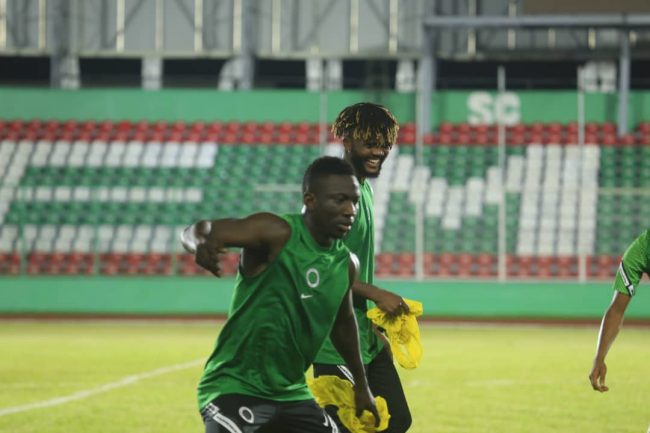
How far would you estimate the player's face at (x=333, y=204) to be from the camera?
490 cm

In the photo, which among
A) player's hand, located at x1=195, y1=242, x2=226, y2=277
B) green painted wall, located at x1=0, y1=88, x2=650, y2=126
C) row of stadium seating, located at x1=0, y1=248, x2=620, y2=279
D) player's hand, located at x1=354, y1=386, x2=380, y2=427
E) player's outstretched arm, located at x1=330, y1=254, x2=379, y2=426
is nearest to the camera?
player's hand, located at x1=195, y1=242, x2=226, y2=277

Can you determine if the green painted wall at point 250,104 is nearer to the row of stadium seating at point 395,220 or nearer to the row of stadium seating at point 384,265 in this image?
the row of stadium seating at point 395,220

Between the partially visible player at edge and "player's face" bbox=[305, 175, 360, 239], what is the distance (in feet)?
3.25

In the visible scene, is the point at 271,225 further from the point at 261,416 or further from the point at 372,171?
the point at 372,171

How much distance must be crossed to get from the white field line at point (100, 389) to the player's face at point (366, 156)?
18.3 feet

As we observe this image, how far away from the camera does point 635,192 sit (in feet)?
70.9

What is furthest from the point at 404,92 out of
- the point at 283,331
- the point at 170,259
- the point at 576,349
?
the point at 283,331

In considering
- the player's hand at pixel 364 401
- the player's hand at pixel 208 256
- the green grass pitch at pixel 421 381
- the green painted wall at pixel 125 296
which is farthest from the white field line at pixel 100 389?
the green painted wall at pixel 125 296

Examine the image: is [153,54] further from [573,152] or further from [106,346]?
[106,346]

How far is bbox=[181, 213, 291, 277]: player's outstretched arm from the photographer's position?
4.47 m

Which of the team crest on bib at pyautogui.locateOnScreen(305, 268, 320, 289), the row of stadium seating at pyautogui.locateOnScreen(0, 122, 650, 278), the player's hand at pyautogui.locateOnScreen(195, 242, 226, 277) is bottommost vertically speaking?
the row of stadium seating at pyautogui.locateOnScreen(0, 122, 650, 278)

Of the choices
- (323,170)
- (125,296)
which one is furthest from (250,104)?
(323,170)

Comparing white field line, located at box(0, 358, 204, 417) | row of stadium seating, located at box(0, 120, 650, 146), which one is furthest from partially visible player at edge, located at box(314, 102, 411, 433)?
row of stadium seating, located at box(0, 120, 650, 146)

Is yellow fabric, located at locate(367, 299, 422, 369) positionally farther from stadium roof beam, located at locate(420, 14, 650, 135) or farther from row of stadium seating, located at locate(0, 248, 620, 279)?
stadium roof beam, located at locate(420, 14, 650, 135)
